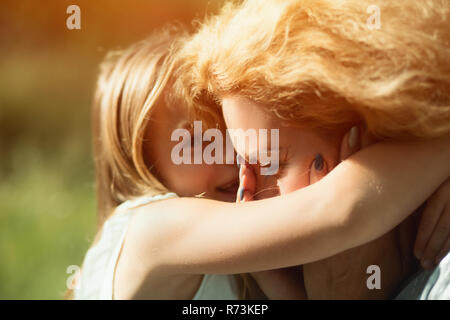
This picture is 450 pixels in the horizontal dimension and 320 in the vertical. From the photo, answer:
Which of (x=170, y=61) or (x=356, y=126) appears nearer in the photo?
(x=356, y=126)

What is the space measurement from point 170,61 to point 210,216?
54cm

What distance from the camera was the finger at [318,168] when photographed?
106 cm

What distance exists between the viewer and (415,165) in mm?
984

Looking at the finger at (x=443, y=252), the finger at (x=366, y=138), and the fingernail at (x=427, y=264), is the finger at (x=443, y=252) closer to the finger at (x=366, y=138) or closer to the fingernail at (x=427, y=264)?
the fingernail at (x=427, y=264)

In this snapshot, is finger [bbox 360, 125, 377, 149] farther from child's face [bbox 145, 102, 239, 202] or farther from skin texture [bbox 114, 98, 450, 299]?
child's face [bbox 145, 102, 239, 202]

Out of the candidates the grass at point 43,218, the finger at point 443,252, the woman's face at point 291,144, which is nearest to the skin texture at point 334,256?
the woman's face at point 291,144

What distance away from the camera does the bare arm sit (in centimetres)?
98

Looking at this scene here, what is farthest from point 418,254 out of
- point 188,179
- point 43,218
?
point 43,218

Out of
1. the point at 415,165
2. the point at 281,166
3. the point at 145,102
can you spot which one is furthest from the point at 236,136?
the point at 145,102

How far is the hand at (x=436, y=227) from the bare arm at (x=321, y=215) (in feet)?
0.16

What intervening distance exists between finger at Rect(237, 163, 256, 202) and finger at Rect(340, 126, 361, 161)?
21cm

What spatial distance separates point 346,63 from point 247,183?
13.7 inches

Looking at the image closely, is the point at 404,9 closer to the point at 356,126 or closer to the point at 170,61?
the point at 356,126

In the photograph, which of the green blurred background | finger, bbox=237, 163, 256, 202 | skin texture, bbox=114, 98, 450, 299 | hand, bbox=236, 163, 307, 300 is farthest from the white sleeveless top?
the green blurred background
